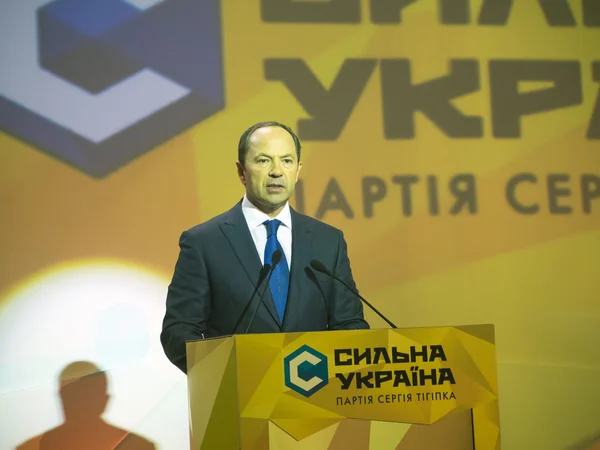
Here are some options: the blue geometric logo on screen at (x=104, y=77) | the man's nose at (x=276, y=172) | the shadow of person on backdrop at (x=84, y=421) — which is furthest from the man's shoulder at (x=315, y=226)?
the shadow of person on backdrop at (x=84, y=421)

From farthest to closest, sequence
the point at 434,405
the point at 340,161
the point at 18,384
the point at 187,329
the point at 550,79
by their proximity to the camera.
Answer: the point at 550,79 → the point at 340,161 → the point at 18,384 → the point at 187,329 → the point at 434,405

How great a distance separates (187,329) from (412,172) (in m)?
1.87

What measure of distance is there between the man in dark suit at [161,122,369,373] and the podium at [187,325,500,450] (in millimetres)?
558

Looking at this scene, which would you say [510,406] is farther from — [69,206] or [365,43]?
[69,206]

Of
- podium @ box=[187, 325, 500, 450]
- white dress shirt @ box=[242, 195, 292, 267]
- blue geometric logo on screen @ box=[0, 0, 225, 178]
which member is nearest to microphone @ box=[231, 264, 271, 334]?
white dress shirt @ box=[242, 195, 292, 267]

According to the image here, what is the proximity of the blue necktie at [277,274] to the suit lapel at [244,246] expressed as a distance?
1.5 inches

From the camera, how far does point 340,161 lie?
4098mm

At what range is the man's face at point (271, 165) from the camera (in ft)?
9.43

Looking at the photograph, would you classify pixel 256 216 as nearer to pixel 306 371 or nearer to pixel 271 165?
pixel 271 165

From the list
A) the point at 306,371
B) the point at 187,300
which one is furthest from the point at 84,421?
the point at 306,371

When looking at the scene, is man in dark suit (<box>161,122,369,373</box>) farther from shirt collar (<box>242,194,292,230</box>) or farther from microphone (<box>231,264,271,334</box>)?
microphone (<box>231,264,271,334</box>)

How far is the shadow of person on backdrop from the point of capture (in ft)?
12.0

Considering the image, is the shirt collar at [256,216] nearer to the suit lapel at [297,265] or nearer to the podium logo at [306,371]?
the suit lapel at [297,265]

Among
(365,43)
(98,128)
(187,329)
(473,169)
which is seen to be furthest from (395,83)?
(187,329)
